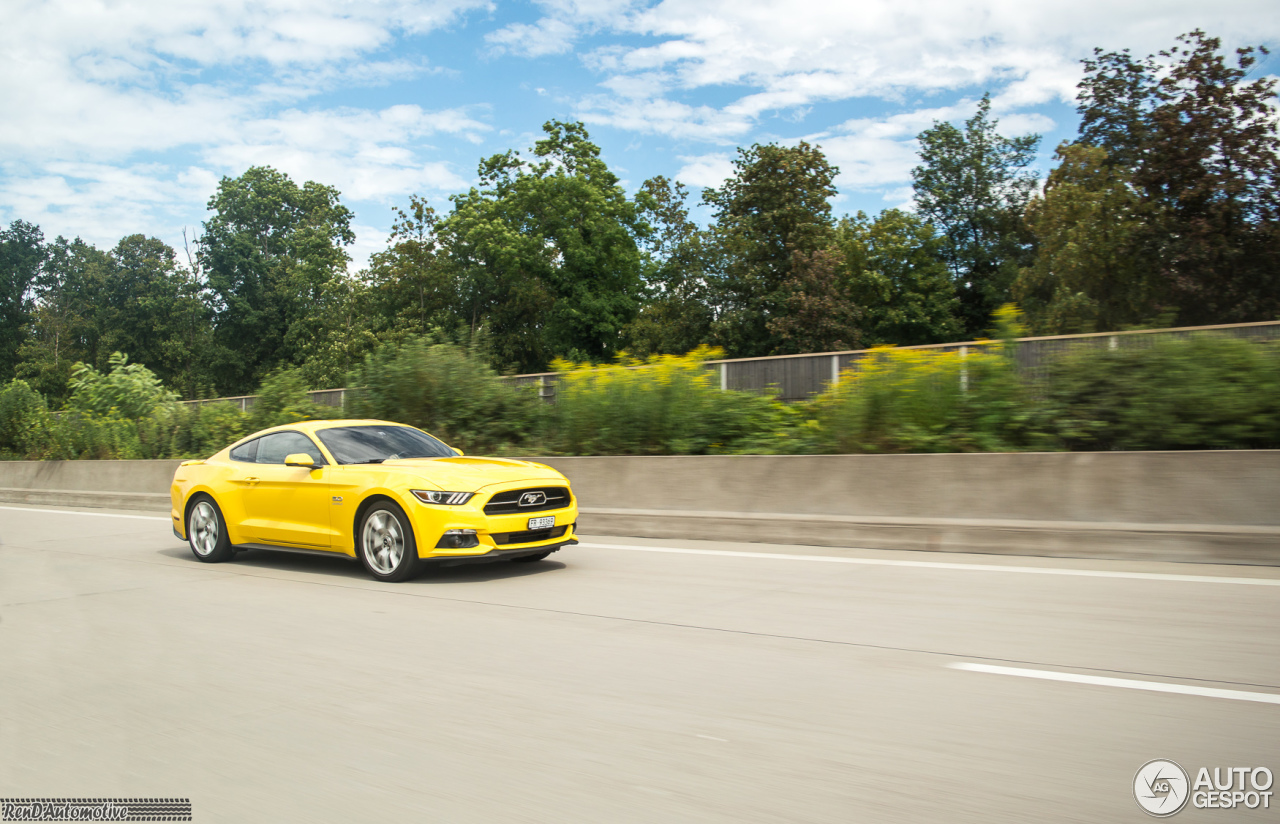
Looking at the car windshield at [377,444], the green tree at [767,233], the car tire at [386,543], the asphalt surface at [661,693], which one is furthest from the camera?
the green tree at [767,233]

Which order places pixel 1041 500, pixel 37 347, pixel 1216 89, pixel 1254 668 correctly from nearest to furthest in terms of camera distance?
1. pixel 1254 668
2. pixel 1041 500
3. pixel 1216 89
4. pixel 37 347

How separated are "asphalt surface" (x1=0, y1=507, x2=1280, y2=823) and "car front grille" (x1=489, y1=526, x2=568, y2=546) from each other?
0.43 meters

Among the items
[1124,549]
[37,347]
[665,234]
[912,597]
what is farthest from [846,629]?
[37,347]

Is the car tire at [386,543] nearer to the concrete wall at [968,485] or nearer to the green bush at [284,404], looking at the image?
the concrete wall at [968,485]

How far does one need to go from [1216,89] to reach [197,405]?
36.9m

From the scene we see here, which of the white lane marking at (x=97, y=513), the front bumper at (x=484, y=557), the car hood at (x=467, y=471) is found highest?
the car hood at (x=467, y=471)

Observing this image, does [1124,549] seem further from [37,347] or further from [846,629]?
[37,347]

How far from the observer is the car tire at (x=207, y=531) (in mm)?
10648

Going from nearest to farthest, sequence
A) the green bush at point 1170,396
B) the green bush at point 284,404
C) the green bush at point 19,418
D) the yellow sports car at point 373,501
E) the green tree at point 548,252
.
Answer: the yellow sports car at point 373,501 → the green bush at point 1170,396 → the green bush at point 284,404 → the green bush at point 19,418 → the green tree at point 548,252

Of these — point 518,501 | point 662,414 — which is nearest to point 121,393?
point 662,414

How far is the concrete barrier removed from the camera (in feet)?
27.8

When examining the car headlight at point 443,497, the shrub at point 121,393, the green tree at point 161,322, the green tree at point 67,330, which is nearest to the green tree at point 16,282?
the green tree at point 67,330

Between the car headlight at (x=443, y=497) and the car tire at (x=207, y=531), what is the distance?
3.23m

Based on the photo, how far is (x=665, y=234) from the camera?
62719mm
